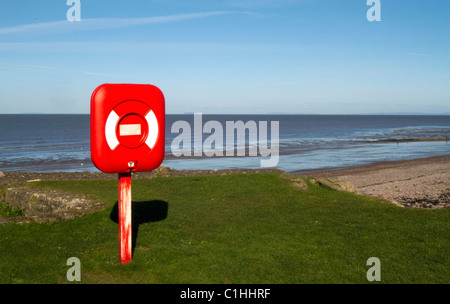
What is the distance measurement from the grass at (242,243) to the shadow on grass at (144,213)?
0.08 ft

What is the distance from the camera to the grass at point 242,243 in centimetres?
620

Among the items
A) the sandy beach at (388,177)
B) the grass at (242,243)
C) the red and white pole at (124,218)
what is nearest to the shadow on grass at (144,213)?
the grass at (242,243)

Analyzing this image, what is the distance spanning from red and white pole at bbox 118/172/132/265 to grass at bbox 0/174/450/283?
0.18 m

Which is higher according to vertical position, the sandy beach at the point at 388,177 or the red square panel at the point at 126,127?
the red square panel at the point at 126,127

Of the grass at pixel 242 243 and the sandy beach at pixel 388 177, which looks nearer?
the grass at pixel 242 243

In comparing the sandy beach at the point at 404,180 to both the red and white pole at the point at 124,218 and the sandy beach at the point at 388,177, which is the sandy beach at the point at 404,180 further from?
the red and white pole at the point at 124,218

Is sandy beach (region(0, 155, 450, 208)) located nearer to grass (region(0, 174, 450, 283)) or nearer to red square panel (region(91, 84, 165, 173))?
grass (region(0, 174, 450, 283))

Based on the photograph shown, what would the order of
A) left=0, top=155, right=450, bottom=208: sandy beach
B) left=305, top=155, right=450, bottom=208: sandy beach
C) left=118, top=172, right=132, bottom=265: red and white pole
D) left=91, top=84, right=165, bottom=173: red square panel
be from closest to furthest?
left=91, top=84, right=165, bottom=173: red square panel < left=118, top=172, right=132, bottom=265: red and white pole < left=305, top=155, right=450, bottom=208: sandy beach < left=0, top=155, right=450, bottom=208: sandy beach

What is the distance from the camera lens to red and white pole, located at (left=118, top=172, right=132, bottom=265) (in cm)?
657

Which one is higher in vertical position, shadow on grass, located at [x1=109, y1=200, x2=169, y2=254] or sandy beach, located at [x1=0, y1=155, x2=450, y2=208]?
shadow on grass, located at [x1=109, y1=200, x2=169, y2=254]

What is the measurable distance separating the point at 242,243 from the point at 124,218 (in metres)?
2.17

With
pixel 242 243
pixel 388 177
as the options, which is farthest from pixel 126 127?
pixel 388 177

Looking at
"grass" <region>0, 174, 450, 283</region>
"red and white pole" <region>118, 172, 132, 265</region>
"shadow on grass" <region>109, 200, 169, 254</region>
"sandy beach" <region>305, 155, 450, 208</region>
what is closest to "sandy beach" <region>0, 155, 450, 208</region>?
"sandy beach" <region>305, 155, 450, 208</region>
